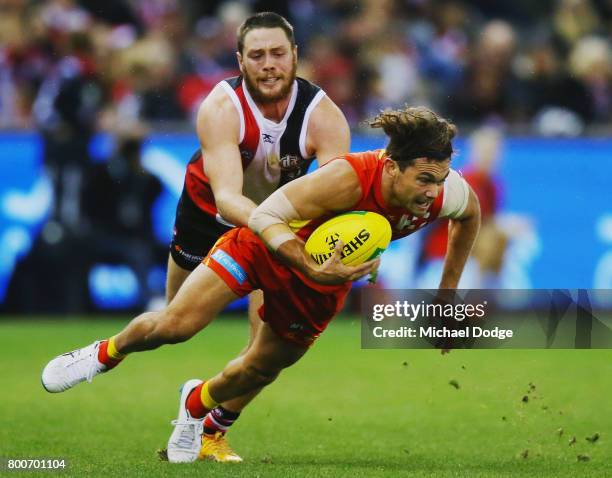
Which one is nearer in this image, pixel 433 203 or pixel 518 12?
pixel 433 203

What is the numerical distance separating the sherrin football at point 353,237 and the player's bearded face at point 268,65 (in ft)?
4.04

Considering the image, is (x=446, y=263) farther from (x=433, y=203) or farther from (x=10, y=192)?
(x=10, y=192)

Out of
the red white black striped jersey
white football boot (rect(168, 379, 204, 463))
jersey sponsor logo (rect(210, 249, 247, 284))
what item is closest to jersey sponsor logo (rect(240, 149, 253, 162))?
the red white black striped jersey

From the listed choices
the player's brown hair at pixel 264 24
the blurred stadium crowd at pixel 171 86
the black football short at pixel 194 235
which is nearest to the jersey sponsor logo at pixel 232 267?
the black football short at pixel 194 235

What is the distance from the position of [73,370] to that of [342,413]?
8.42ft

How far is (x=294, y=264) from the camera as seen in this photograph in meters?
7.04

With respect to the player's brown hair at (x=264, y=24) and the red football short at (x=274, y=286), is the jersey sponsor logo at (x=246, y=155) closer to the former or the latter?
the player's brown hair at (x=264, y=24)

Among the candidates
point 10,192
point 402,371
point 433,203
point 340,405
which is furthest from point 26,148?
point 433,203

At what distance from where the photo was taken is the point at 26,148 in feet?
50.0

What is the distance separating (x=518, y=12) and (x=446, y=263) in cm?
1173

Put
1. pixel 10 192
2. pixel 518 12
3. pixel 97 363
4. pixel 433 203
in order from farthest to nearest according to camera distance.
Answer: pixel 518 12 < pixel 10 192 < pixel 97 363 < pixel 433 203

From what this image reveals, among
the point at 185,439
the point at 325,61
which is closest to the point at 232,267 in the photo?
the point at 185,439

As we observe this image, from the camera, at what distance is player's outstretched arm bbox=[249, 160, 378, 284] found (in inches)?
276

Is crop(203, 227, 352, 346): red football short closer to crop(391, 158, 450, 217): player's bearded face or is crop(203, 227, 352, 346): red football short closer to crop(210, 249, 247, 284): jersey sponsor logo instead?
crop(210, 249, 247, 284): jersey sponsor logo
